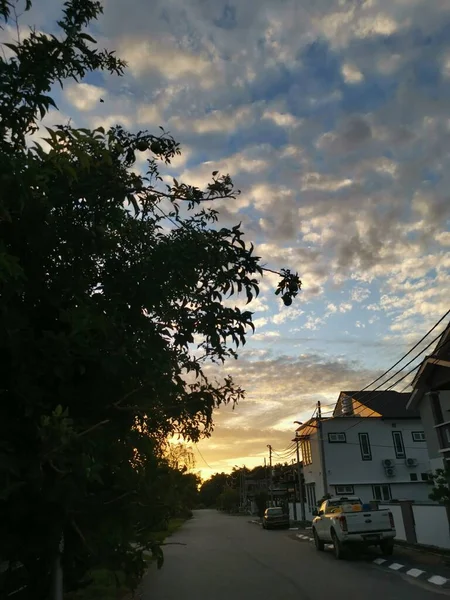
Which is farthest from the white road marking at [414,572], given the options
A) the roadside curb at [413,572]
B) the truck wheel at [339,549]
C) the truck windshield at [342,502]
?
the truck windshield at [342,502]

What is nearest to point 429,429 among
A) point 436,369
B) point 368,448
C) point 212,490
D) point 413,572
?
point 436,369

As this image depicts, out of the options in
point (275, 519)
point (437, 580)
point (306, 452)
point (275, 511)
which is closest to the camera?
point (437, 580)

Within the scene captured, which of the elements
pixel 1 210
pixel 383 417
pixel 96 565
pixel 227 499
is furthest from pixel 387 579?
pixel 227 499

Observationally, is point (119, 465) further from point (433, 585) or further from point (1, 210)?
point (433, 585)

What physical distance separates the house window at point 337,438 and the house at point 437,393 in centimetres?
1690

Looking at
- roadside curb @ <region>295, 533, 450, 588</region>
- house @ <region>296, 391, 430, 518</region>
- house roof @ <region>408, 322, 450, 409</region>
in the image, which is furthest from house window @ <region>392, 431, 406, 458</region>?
roadside curb @ <region>295, 533, 450, 588</region>

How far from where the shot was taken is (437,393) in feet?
72.3

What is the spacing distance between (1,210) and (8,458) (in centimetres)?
145

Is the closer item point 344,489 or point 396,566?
point 396,566

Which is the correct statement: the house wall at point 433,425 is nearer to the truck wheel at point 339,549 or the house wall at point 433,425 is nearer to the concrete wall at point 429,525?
the concrete wall at point 429,525

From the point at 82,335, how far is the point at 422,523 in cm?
1866

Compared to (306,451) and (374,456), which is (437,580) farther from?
(306,451)

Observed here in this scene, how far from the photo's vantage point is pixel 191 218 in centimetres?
549

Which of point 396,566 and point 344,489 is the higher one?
point 344,489
